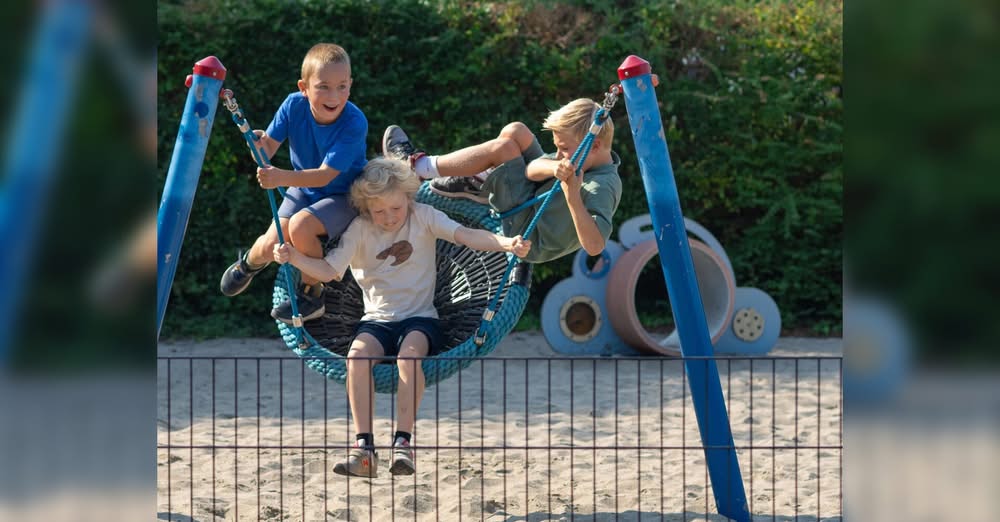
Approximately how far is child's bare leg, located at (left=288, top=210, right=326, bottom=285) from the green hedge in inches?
152

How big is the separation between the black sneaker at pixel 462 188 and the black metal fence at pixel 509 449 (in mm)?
693

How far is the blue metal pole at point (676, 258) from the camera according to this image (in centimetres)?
348

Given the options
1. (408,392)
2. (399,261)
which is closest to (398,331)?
(399,261)

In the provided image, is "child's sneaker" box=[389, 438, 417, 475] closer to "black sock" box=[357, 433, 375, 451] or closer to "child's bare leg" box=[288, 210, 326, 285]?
"black sock" box=[357, 433, 375, 451]

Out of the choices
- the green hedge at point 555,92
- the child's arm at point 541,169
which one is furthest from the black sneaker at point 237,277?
the green hedge at point 555,92

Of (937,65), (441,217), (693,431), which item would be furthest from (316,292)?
(937,65)

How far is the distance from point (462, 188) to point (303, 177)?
0.66 metres

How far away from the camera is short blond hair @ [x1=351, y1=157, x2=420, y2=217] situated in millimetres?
3703

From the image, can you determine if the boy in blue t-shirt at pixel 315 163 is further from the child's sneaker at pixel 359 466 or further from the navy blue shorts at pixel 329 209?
the child's sneaker at pixel 359 466

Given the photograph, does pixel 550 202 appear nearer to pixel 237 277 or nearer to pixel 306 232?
pixel 306 232

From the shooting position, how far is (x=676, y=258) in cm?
351

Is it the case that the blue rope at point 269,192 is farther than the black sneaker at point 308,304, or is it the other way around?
the black sneaker at point 308,304

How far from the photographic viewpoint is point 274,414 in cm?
557

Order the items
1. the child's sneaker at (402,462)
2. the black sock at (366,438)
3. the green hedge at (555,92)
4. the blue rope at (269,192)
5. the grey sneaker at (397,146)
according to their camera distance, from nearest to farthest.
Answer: the blue rope at (269,192) < the child's sneaker at (402,462) < the black sock at (366,438) < the grey sneaker at (397,146) < the green hedge at (555,92)
